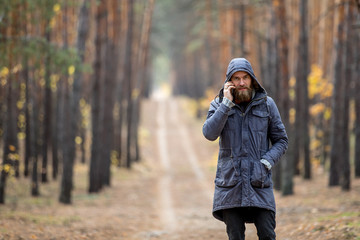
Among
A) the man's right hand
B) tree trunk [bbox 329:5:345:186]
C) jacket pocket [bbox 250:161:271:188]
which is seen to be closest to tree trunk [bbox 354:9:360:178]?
tree trunk [bbox 329:5:345:186]

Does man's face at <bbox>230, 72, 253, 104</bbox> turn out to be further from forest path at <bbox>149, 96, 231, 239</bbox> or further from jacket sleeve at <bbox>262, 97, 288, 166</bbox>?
forest path at <bbox>149, 96, 231, 239</bbox>

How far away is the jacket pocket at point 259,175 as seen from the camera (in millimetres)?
4695

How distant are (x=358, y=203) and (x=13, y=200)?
30.7 ft

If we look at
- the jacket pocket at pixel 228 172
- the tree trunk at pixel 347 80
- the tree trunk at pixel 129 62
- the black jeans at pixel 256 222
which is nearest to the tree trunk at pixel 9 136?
the jacket pocket at pixel 228 172

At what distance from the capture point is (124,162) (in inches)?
1040

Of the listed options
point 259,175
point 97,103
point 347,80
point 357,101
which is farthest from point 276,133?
point 97,103

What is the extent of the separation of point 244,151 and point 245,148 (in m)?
0.03

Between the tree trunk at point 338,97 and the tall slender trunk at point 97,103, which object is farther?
the tall slender trunk at point 97,103

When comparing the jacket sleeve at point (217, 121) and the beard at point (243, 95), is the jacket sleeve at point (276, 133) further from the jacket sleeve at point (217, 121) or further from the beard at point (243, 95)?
the jacket sleeve at point (217, 121)

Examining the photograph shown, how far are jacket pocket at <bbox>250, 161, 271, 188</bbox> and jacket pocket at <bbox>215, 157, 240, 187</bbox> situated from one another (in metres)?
0.15

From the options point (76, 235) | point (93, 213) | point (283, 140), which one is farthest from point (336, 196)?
point (283, 140)

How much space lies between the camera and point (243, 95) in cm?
486

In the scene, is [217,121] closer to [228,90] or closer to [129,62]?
[228,90]

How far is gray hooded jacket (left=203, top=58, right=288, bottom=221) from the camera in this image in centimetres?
471
